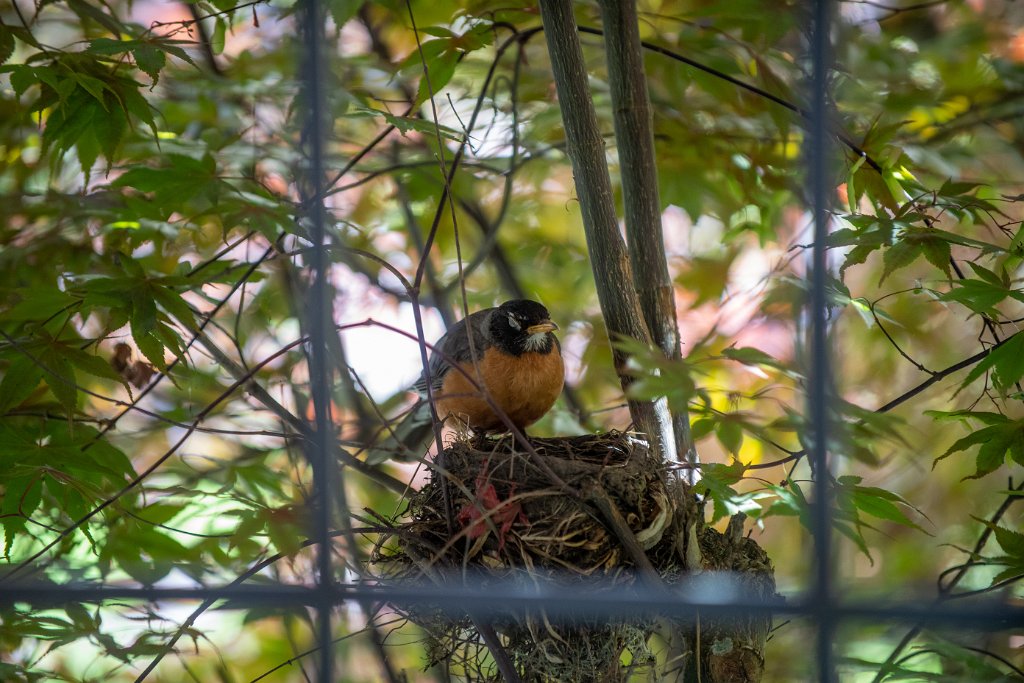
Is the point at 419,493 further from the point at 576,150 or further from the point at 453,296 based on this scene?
the point at 453,296

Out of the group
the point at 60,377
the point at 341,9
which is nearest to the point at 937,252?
the point at 341,9

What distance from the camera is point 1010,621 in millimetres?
1505

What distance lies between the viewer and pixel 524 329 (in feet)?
11.1

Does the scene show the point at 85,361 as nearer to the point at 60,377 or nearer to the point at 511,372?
the point at 60,377

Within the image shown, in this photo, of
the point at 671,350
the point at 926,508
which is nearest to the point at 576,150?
the point at 671,350

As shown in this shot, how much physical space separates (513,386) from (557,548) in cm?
100

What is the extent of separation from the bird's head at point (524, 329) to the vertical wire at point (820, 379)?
163cm

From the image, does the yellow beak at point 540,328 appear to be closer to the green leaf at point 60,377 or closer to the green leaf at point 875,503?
the green leaf at point 875,503

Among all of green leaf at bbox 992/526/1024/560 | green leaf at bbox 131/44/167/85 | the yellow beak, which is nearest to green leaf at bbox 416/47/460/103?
green leaf at bbox 131/44/167/85

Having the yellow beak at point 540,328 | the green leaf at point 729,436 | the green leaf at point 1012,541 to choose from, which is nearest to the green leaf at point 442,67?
the yellow beak at point 540,328

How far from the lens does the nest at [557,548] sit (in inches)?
92.7

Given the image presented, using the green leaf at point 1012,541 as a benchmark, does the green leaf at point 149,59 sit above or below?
above

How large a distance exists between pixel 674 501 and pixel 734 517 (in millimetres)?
202

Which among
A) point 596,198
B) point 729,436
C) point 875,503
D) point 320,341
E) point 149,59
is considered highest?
point 149,59
